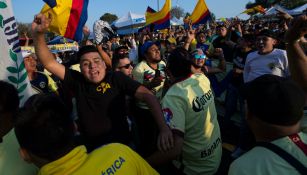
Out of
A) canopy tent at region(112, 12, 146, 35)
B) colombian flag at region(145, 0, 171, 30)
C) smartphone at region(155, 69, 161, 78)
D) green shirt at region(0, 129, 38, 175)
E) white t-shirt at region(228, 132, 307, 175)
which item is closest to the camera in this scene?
white t-shirt at region(228, 132, 307, 175)

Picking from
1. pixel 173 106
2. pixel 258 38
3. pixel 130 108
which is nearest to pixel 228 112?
pixel 258 38

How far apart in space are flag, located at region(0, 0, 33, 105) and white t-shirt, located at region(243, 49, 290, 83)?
3.36m

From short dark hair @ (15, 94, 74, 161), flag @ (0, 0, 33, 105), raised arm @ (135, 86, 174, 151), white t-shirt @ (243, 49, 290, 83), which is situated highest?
flag @ (0, 0, 33, 105)

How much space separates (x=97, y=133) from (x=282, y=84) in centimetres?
167

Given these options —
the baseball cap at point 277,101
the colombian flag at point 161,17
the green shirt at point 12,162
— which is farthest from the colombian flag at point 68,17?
the colombian flag at point 161,17

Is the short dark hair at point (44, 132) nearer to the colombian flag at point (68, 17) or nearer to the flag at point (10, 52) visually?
the flag at point (10, 52)

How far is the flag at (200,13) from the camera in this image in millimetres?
10933

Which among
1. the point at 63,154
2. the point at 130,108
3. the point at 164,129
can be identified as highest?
the point at 63,154

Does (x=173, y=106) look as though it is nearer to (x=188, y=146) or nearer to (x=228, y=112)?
(x=188, y=146)

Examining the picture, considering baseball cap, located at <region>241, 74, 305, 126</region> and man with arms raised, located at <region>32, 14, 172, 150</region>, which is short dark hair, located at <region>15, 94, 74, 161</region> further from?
man with arms raised, located at <region>32, 14, 172, 150</region>

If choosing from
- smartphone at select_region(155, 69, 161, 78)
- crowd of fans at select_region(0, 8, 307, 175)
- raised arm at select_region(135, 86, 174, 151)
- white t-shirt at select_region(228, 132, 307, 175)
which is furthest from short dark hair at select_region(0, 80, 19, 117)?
smartphone at select_region(155, 69, 161, 78)

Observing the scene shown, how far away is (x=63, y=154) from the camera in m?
1.40

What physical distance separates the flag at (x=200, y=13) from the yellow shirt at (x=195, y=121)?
8870 mm

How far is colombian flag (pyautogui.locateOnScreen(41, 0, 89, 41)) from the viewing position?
3.56 m
